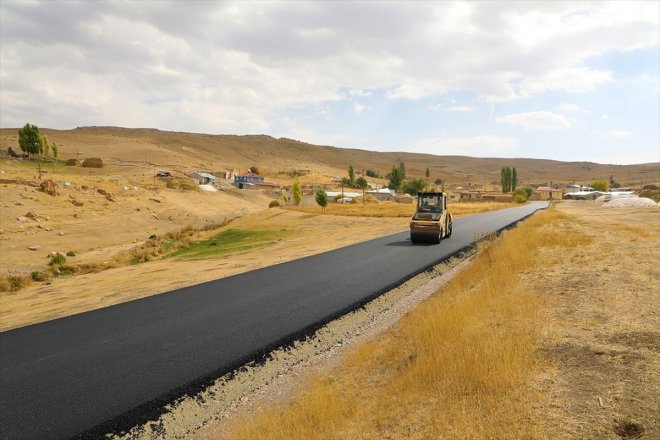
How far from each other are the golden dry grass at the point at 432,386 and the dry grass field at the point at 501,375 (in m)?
0.02

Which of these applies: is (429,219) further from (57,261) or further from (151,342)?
(57,261)

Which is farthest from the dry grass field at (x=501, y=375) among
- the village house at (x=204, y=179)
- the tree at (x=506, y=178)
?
the tree at (x=506, y=178)

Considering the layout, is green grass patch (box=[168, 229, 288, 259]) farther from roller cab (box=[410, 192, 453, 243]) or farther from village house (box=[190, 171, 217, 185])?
village house (box=[190, 171, 217, 185])

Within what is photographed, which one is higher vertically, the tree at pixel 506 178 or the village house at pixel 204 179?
the tree at pixel 506 178

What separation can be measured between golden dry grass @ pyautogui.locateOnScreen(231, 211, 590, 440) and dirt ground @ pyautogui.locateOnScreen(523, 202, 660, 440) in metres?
0.36

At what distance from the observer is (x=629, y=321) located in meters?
8.41

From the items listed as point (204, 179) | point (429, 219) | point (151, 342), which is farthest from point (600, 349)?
point (204, 179)

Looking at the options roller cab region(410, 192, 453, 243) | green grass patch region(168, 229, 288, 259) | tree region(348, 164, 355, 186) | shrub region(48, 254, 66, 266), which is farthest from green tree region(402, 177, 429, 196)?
shrub region(48, 254, 66, 266)

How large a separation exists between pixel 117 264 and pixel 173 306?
19.1 m

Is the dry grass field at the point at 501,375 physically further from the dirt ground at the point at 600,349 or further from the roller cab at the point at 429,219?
the roller cab at the point at 429,219

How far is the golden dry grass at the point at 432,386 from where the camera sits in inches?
210

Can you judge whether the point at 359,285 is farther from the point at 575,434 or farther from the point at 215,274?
the point at 575,434

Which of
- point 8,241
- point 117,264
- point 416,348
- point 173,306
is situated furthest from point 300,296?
point 8,241

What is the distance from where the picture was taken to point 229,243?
1390 inches
